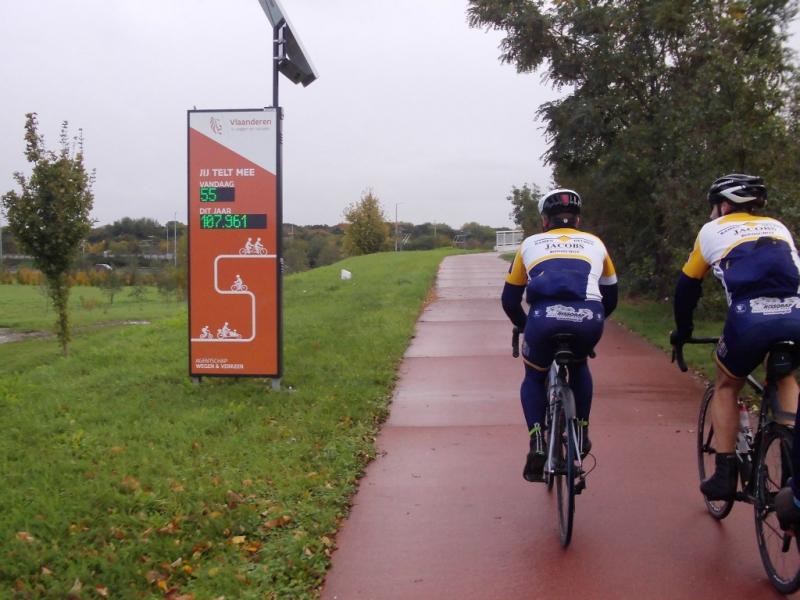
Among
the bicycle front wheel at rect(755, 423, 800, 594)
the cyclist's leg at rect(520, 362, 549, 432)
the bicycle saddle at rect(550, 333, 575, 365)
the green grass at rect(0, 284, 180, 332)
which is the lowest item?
the green grass at rect(0, 284, 180, 332)

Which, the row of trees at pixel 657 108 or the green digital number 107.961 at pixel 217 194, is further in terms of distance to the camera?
the row of trees at pixel 657 108

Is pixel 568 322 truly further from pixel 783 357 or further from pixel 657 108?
pixel 657 108

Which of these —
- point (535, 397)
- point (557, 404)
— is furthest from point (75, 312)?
point (557, 404)

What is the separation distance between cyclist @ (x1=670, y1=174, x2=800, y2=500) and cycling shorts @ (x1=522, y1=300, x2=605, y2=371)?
1.53 feet

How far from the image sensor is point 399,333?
1168cm

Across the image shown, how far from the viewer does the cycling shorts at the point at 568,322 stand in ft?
13.3

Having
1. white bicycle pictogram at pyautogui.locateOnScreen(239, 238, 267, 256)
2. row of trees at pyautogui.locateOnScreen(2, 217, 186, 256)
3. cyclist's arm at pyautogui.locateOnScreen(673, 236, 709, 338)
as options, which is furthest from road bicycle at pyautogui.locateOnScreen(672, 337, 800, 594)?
row of trees at pyautogui.locateOnScreen(2, 217, 186, 256)

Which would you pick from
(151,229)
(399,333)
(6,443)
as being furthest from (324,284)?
(151,229)

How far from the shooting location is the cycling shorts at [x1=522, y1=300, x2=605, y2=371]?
13.3ft

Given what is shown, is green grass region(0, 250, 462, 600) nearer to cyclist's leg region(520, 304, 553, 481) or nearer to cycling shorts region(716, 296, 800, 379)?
cyclist's leg region(520, 304, 553, 481)

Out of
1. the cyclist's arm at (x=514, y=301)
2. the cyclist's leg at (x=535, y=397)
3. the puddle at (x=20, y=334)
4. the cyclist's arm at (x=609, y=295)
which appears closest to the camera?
the cyclist's leg at (x=535, y=397)

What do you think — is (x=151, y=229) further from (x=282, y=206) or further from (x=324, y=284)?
(x=282, y=206)

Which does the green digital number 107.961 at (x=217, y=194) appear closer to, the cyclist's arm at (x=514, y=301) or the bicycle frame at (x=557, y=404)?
the cyclist's arm at (x=514, y=301)

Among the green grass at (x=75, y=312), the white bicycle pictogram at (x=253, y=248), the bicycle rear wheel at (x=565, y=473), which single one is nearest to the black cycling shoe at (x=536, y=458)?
the bicycle rear wheel at (x=565, y=473)
